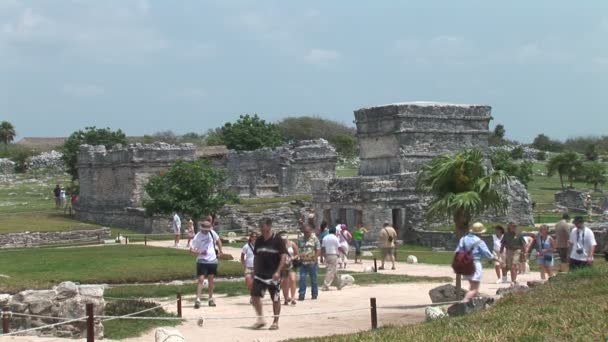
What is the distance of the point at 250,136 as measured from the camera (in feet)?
248

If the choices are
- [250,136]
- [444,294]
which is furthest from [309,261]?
[250,136]

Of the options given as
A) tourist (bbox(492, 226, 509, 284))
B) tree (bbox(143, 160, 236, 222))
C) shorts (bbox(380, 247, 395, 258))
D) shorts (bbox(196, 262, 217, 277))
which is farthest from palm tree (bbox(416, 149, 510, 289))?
tree (bbox(143, 160, 236, 222))

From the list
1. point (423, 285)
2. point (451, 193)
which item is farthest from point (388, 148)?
point (451, 193)

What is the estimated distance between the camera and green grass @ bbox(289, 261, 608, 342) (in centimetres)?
927

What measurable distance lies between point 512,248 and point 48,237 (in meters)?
21.3

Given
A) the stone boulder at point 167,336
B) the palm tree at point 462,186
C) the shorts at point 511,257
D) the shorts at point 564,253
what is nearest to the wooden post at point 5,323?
the stone boulder at point 167,336

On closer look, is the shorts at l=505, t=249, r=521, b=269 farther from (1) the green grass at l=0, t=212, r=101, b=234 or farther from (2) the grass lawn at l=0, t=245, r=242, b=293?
(1) the green grass at l=0, t=212, r=101, b=234

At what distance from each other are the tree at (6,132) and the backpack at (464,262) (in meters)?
87.9

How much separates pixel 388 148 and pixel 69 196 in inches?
957

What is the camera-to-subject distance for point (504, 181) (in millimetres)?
16984

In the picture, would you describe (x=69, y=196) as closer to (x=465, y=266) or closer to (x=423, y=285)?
(x=423, y=285)

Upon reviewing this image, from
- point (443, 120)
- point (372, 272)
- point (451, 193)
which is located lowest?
point (372, 272)

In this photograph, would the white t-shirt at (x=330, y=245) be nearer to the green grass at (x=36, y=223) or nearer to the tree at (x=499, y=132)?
the green grass at (x=36, y=223)

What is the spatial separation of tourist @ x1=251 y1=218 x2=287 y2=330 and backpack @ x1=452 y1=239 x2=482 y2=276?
277 cm
